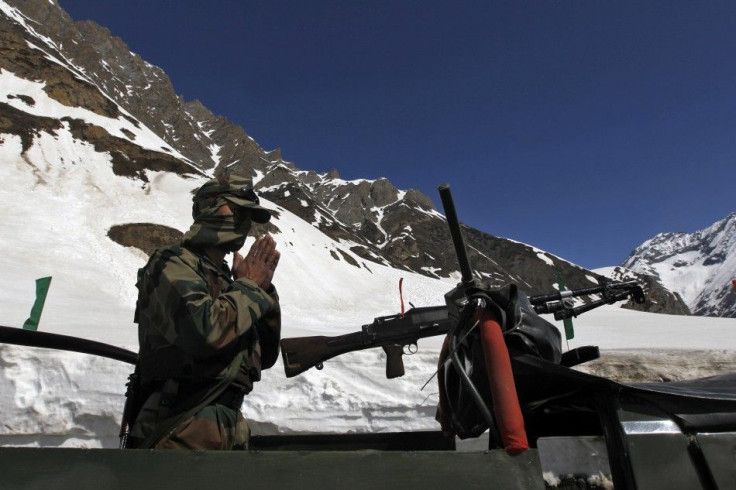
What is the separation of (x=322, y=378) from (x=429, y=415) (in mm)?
1468

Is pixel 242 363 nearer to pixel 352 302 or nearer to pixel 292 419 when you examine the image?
pixel 292 419

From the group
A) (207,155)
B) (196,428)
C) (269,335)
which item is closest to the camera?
(196,428)

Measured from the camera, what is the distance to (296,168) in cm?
19375

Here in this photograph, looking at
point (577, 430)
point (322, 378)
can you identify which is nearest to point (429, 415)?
point (322, 378)

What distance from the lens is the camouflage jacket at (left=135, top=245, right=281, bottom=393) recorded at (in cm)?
→ 189

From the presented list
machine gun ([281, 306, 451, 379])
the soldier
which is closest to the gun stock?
machine gun ([281, 306, 451, 379])

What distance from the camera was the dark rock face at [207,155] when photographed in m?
47.9

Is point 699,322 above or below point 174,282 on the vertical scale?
above

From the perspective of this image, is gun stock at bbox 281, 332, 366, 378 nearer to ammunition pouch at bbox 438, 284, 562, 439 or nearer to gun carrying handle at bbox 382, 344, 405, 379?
gun carrying handle at bbox 382, 344, 405, 379

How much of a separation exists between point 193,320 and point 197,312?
1.3 inches

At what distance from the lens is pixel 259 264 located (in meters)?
2.29

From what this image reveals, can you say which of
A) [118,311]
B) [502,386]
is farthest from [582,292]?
[118,311]

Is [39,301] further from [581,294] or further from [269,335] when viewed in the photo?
[581,294]

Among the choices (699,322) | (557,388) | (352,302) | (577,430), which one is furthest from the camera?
(352,302)
